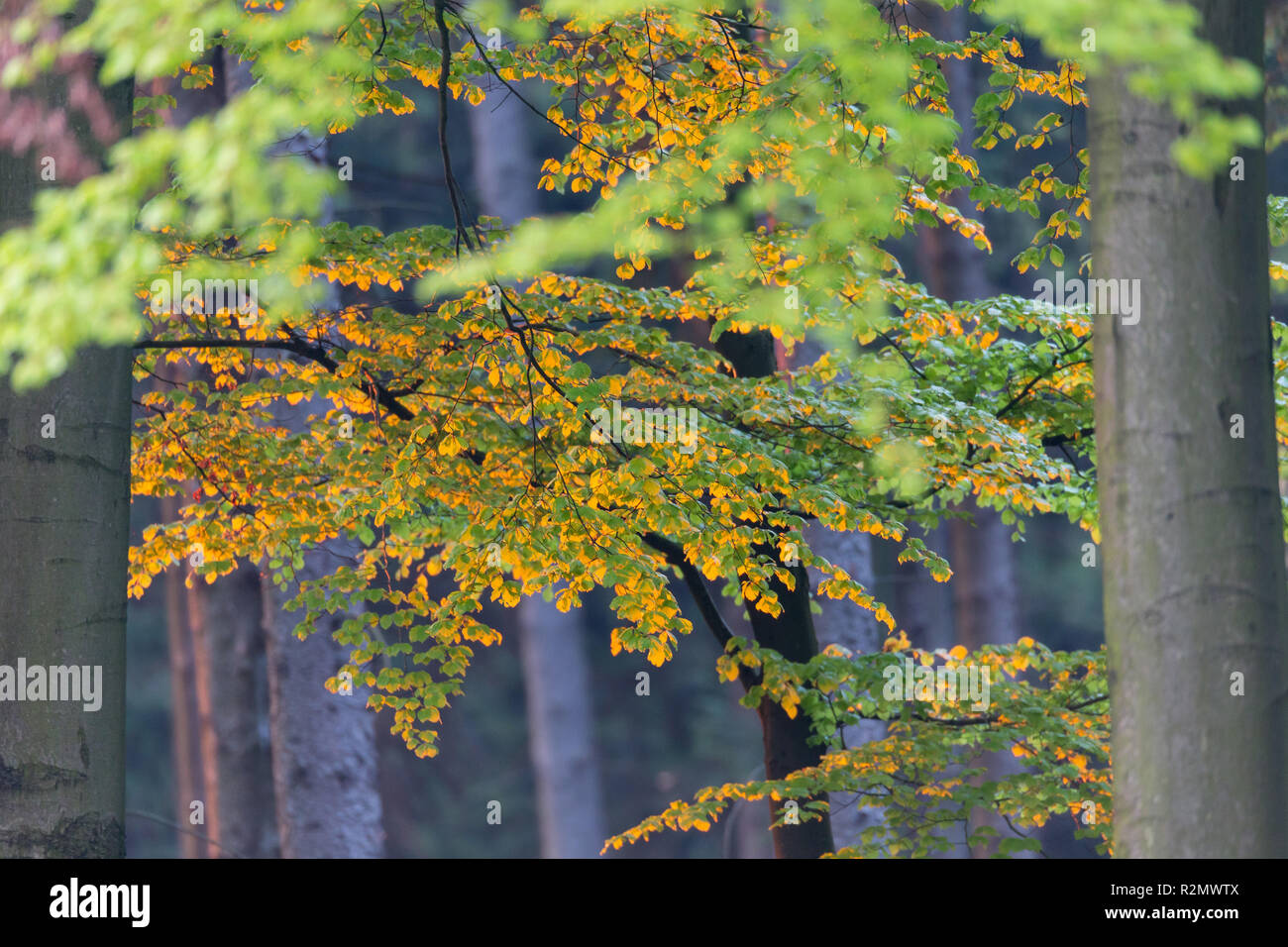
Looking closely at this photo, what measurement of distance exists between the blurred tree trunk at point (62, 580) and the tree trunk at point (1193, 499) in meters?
3.23

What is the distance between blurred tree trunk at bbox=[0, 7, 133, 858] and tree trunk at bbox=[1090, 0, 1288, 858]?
127 inches

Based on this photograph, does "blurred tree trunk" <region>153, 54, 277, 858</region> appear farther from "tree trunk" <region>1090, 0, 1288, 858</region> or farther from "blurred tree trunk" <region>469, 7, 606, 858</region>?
"tree trunk" <region>1090, 0, 1288, 858</region>

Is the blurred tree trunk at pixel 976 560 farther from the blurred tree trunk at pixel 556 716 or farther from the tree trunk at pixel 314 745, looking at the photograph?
the blurred tree trunk at pixel 556 716

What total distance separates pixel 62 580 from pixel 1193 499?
346cm

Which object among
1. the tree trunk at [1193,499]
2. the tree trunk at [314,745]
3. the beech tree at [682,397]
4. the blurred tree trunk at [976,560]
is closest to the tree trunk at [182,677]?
the tree trunk at [314,745]

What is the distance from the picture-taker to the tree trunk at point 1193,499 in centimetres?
288

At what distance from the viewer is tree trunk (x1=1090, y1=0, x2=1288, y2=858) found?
9.44ft

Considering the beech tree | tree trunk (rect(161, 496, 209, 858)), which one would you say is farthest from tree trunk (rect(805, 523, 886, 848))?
tree trunk (rect(161, 496, 209, 858))

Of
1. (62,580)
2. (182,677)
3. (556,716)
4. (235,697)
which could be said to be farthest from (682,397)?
(182,677)

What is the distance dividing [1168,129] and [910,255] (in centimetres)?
2543

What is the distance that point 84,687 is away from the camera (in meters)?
4.07

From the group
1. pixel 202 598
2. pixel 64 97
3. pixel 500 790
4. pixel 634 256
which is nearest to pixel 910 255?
pixel 500 790

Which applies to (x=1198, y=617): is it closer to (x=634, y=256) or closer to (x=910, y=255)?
(x=634, y=256)
